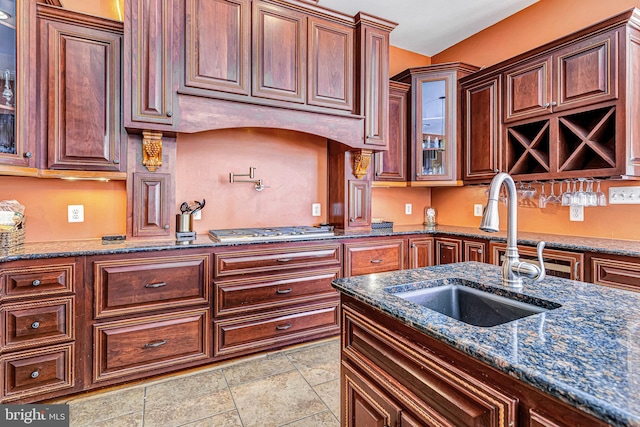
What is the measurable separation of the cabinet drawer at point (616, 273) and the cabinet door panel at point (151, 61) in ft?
10.0

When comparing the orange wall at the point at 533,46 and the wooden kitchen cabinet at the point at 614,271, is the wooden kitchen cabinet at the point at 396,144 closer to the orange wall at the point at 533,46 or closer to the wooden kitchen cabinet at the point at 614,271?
the orange wall at the point at 533,46

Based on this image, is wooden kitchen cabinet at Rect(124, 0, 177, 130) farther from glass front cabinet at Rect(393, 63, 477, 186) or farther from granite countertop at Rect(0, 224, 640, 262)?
glass front cabinet at Rect(393, 63, 477, 186)

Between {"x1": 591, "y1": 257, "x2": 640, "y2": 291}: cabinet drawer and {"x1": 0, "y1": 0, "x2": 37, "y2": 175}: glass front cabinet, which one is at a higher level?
{"x1": 0, "y1": 0, "x2": 37, "y2": 175}: glass front cabinet

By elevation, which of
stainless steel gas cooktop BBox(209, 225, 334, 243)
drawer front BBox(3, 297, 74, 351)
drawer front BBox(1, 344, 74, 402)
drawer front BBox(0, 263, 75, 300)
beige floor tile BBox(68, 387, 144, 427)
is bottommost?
beige floor tile BBox(68, 387, 144, 427)

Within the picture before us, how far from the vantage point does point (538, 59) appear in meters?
2.74

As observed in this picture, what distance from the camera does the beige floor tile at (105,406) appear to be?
183 cm

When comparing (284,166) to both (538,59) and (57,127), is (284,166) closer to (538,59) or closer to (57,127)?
(57,127)

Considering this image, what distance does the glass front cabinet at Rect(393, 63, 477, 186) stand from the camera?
3412 mm

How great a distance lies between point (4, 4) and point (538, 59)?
3.76m

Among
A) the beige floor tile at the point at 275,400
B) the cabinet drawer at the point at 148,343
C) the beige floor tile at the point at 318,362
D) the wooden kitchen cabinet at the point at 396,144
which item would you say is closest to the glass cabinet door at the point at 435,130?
the wooden kitchen cabinet at the point at 396,144

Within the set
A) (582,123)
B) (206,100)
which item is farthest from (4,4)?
(582,123)

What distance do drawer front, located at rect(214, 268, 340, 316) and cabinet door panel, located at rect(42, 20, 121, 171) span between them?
46.3 inches

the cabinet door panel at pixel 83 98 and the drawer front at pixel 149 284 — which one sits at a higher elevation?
the cabinet door panel at pixel 83 98
